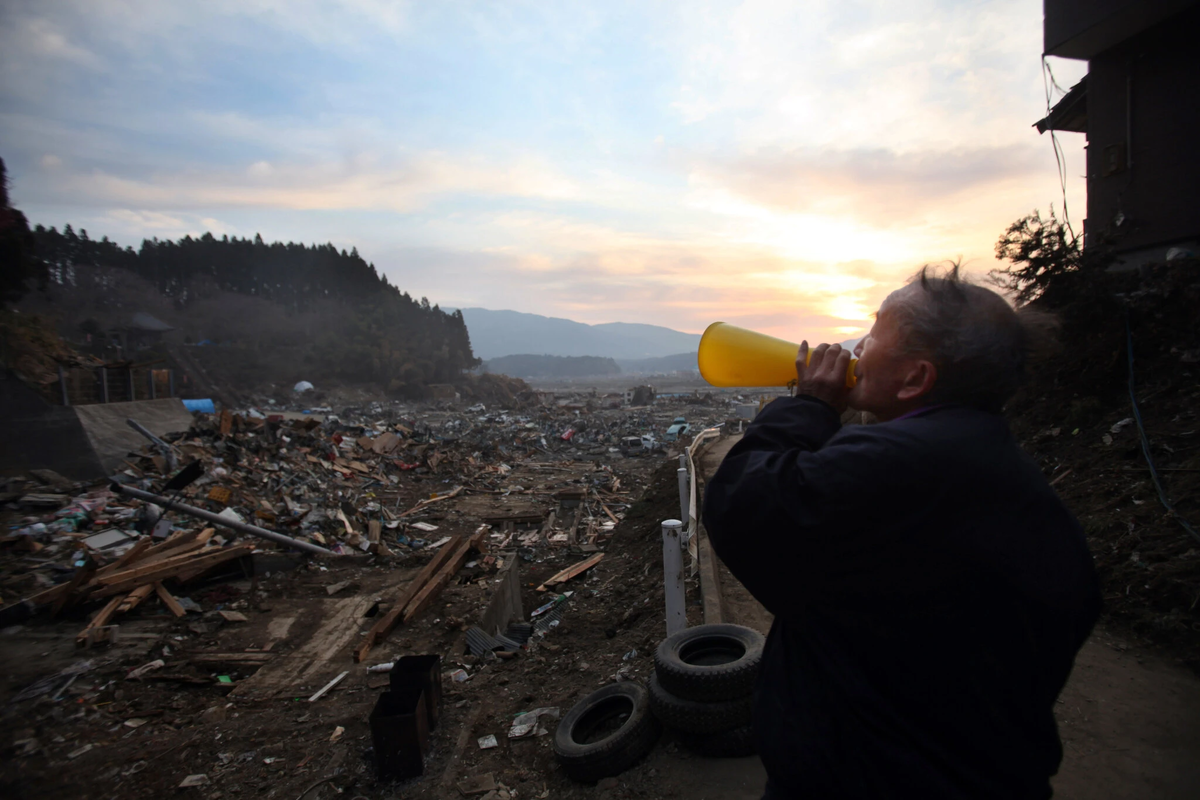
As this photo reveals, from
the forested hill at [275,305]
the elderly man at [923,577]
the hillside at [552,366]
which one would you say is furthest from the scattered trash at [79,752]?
the hillside at [552,366]

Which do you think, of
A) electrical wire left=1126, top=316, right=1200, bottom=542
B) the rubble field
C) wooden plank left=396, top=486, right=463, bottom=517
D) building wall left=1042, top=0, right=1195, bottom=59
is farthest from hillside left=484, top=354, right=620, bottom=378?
electrical wire left=1126, top=316, right=1200, bottom=542

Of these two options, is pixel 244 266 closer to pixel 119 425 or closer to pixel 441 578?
pixel 119 425

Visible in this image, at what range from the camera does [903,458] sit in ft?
3.19

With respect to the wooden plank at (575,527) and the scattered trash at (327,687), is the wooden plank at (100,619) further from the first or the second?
the wooden plank at (575,527)

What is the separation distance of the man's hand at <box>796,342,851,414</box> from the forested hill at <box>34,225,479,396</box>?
50.1m

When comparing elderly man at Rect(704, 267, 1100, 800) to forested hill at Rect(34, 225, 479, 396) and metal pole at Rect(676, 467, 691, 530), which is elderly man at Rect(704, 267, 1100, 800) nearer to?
metal pole at Rect(676, 467, 691, 530)

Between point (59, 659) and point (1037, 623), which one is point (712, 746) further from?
point (59, 659)

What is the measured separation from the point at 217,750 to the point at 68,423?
35.0 feet

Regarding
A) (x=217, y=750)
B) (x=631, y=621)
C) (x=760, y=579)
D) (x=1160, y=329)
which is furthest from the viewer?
(x=1160, y=329)

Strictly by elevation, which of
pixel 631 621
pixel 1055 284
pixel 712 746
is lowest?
pixel 631 621

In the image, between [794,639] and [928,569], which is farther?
[794,639]

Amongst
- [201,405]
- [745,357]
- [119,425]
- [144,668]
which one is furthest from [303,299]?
[745,357]

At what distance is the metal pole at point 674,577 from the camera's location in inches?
152

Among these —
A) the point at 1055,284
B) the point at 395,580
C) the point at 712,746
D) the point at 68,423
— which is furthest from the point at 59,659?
the point at 1055,284
